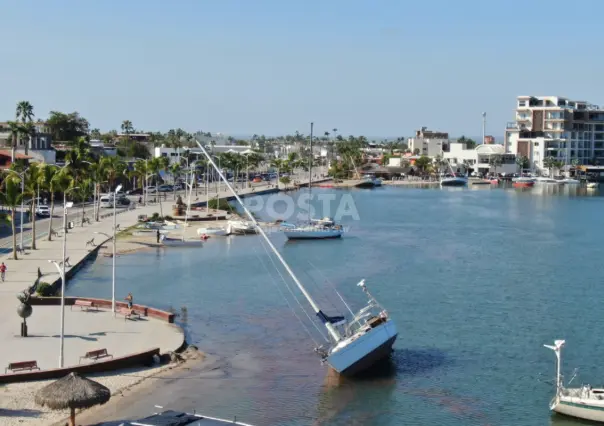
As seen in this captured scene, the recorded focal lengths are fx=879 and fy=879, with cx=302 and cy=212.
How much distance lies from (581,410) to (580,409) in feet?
0.16

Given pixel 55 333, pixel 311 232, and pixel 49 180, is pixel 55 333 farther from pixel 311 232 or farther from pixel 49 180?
pixel 311 232

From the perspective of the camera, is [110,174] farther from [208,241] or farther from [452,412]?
[452,412]

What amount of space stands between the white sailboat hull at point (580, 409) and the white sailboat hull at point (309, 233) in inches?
2114

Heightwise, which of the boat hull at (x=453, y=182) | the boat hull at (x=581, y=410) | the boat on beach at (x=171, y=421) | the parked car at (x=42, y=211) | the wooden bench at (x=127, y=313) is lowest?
the boat hull at (x=581, y=410)

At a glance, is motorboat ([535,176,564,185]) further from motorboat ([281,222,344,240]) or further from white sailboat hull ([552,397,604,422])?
white sailboat hull ([552,397,604,422])

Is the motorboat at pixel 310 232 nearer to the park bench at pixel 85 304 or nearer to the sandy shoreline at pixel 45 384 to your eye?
the park bench at pixel 85 304

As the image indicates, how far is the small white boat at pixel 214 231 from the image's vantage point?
8425 centimetres

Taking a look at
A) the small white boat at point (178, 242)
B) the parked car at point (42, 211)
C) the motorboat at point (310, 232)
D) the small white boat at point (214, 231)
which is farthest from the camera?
the parked car at point (42, 211)

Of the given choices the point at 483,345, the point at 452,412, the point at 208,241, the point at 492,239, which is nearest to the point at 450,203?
the point at 492,239

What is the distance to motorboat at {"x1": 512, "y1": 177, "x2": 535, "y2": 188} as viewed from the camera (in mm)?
187988

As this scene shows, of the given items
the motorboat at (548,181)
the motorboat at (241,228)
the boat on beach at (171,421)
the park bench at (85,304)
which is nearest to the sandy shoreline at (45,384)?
the boat on beach at (171,421)

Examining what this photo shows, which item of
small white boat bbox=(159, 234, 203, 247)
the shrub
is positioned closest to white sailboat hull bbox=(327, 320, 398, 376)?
the shrub

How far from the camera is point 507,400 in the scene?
112 feet

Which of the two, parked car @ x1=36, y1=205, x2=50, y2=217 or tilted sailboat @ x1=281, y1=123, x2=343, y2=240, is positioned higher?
parked car @ x1=36, y1=205, x2=50, y2=217
